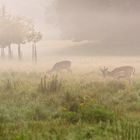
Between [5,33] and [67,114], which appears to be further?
[5,33]

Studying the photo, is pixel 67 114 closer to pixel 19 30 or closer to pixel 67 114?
pixel 67 114

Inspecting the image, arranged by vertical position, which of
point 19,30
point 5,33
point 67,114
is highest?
point 19,30

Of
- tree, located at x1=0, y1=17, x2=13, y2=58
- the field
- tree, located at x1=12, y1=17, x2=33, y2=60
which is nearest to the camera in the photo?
the field

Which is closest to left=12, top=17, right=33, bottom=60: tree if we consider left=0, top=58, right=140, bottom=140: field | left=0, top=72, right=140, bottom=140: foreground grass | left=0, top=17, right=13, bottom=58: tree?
left=0, top=17, right=13, bottom=58: tree

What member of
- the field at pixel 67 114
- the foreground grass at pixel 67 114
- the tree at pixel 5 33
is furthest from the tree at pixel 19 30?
the foreground grass at pixel 67 114

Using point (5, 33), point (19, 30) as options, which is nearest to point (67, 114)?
point (19, 30)

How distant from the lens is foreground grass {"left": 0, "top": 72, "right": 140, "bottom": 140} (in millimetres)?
10602

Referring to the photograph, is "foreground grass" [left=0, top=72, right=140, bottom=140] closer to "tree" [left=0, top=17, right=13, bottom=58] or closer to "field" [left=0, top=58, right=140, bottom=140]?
"field" [left=0, top=58, right=140, bottom=140]

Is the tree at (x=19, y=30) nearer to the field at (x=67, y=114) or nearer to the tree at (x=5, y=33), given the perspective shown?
the tree at (x=5, y=33)

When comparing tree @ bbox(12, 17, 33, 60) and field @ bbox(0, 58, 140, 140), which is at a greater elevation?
tree @ bbox(12, 17, 33, 60)

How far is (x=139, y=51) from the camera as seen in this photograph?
56094mm

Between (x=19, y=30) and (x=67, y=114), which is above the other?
(x=19, y=30)

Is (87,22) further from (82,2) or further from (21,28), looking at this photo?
(21,28)

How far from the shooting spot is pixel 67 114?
12539mm
